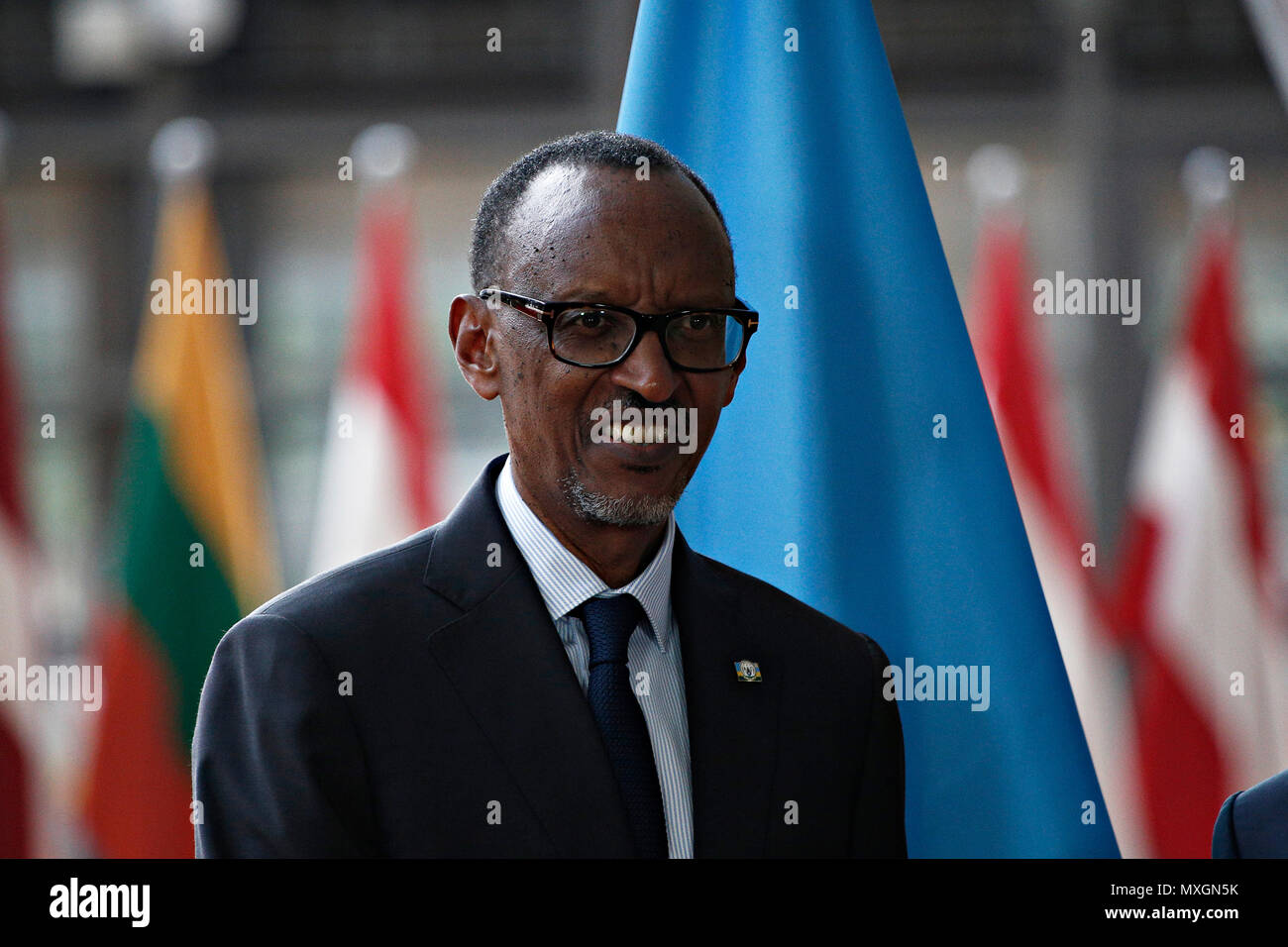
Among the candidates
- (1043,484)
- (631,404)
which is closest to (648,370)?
(631,404)

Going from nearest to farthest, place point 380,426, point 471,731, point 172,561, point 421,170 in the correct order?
point 471,731 → point 172,561 → point 380,426 → point 421,170

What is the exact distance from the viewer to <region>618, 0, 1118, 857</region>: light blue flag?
1471 mm

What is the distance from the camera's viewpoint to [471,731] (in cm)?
112

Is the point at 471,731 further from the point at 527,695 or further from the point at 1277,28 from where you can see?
the point at 1277,28

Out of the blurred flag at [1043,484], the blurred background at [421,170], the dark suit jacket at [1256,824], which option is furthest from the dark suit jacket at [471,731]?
the blurred background at [421,170]

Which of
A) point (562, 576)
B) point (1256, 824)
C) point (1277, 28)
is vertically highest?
point (1277, 28)

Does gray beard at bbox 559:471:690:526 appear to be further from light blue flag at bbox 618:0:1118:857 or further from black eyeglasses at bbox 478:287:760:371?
Answer: light blue flag at bbox 618:0:1118:857

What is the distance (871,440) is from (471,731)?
63 centimetres

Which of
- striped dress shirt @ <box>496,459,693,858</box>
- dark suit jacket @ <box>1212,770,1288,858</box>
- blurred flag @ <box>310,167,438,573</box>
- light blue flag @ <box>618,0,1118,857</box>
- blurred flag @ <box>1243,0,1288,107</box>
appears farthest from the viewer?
blurred flag @ <box>310,167,438,573</box>

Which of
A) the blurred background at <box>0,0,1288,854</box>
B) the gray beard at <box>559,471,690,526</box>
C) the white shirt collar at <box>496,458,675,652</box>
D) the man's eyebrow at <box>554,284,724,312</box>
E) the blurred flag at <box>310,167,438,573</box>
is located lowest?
the white shirt collar at <box>496,458,675,652</box>

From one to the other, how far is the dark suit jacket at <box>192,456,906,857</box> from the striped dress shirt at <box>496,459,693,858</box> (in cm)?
1

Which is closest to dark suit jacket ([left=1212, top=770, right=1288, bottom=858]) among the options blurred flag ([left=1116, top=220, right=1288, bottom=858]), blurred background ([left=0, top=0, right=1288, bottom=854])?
blurred flag ([left=1116, top=220, right=1288, bottom=858])

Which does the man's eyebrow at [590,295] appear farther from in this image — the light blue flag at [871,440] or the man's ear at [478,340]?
the light blue flag at [871,440]

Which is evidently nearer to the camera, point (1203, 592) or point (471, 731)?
point (471, 731)
